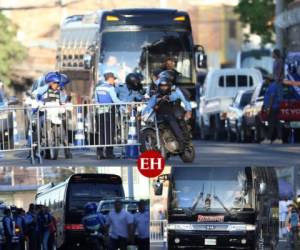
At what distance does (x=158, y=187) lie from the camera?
23094 millimetres

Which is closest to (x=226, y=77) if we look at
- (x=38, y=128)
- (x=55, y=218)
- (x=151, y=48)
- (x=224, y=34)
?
(x=151, y=48)

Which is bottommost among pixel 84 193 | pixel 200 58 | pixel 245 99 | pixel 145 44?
pixel 84 193

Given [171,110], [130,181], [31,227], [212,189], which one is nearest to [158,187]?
[130,181]

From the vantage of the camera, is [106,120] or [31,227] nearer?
[106,120]

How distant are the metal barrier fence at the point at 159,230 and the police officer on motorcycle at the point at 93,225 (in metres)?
0.94

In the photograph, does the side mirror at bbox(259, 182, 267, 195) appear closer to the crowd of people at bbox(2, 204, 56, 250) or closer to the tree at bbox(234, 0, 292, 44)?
the crowd of people at bbox(2, 204, 56, 250)

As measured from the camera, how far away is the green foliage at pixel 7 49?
235ft

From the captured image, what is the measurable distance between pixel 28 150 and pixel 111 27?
12693 mm

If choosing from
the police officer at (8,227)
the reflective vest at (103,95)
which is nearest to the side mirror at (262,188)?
the reflective vest at (103,95)

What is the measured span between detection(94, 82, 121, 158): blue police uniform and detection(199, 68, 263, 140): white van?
58.7 feet

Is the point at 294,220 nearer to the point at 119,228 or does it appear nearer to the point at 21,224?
the point at 119,228

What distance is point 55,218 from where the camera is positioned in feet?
85.9

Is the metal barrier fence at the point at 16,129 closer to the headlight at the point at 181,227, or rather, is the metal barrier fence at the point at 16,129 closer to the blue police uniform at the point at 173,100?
the blue police uniform at the point at 173,100

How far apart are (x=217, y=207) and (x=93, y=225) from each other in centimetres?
261
